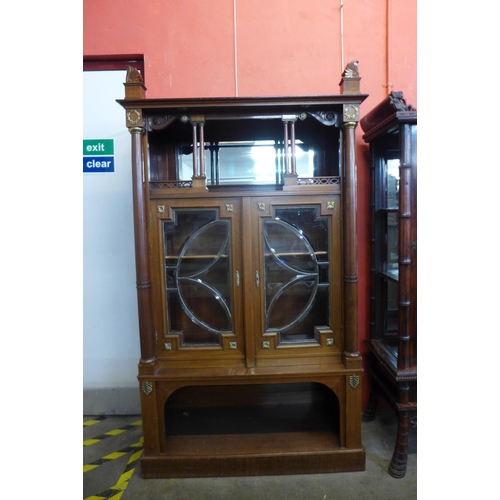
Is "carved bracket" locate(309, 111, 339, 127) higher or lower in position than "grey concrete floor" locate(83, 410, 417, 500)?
higher

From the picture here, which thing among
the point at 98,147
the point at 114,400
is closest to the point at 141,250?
the point at 98,147

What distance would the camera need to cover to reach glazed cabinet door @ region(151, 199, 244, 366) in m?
1.66

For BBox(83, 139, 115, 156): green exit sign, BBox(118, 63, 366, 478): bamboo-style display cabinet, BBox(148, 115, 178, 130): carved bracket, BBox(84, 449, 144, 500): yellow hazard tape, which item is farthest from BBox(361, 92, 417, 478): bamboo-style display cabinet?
BBox(83, 139, 115, 156): green exit sign

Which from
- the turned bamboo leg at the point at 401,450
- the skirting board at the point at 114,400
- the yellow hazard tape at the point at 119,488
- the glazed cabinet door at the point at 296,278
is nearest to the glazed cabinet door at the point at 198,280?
the glazed cabinet door at the point at 296,278

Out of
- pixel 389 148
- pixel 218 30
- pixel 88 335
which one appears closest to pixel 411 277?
pixel 389 148

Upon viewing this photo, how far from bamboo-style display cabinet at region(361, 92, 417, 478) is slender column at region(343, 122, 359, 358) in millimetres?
228

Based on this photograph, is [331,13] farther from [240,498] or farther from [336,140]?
[240,498]

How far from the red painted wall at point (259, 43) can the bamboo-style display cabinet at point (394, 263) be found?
1.37 ft

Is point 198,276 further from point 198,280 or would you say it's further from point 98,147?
point 98,147

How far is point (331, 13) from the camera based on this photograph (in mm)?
2021

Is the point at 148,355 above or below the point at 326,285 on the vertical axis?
below

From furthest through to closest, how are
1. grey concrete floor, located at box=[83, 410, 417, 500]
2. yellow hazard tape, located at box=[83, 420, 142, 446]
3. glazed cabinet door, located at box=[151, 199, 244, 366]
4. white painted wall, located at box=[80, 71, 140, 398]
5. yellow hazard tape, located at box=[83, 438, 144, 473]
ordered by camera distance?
white painted wall, located at box=[80, 71, 140, 398] → yellow hazard tape, located at box=[83, 420, 142, 446] → yellow hazard tape, located at box=[83, 438, 144, 473] → glazed cabinet door, located at box=[151, 199, 244, 366] → grey concrete floor, located at box=[83, 410, 417, 500]

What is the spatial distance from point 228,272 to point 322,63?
148cm

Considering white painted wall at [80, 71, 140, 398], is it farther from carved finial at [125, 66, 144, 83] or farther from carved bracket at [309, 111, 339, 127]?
carved bracket at [309, 111, 339, 127]
